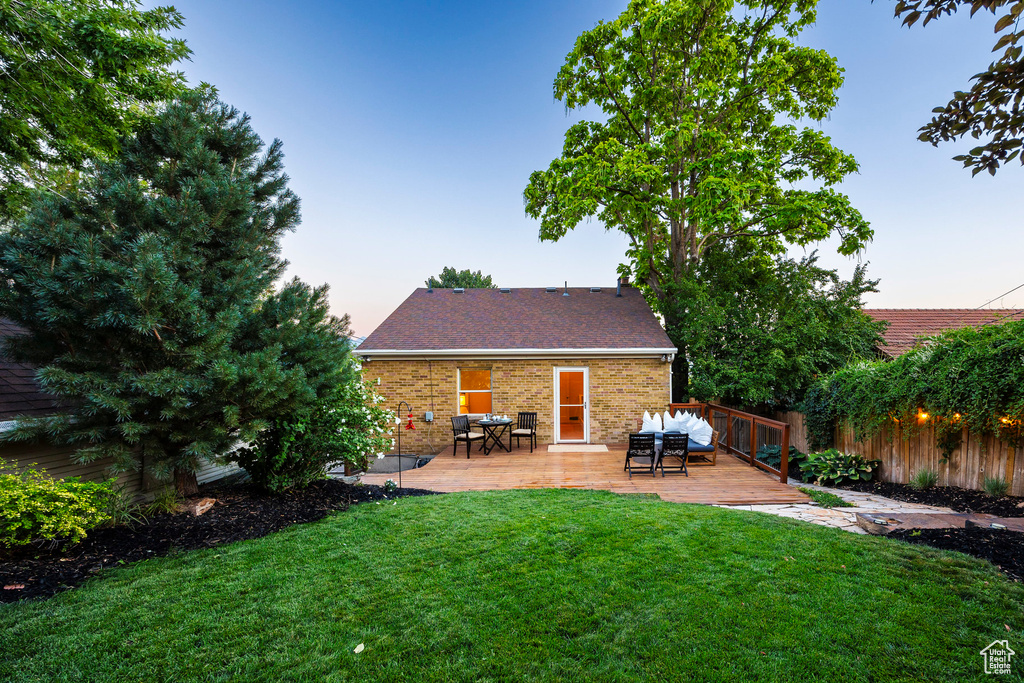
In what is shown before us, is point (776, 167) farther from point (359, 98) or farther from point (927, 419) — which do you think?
point (359, 98)

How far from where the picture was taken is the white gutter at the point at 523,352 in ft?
37.4

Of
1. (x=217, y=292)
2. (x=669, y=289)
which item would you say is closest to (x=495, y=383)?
(x=669, y=289)

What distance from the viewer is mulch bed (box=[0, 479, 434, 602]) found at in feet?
12.5

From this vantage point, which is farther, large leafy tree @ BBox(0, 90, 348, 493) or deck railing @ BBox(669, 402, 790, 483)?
deck railing @ BBox(669, 402, 790, 483)

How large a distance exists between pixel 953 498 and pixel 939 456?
0.96 m

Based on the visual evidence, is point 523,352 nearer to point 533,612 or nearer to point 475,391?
point 475,391

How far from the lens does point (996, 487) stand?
6.01 metres

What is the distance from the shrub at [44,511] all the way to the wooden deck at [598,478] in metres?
4.30

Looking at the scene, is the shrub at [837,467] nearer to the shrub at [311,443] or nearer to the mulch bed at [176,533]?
the mulch bed at [176,533]

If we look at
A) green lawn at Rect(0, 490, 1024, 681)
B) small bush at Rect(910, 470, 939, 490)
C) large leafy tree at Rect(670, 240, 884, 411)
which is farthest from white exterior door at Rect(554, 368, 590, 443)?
green lawn at Rect(0, 490, 1024, 681)

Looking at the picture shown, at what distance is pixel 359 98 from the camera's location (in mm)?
12750

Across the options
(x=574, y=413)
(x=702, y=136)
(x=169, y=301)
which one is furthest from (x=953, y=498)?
(x=702, y=136)

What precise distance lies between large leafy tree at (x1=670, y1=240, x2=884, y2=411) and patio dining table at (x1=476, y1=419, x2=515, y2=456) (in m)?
5.44

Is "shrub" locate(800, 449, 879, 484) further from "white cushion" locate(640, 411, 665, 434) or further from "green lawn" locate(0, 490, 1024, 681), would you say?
"green lawn" locate(0, 490, 1024, 681)
